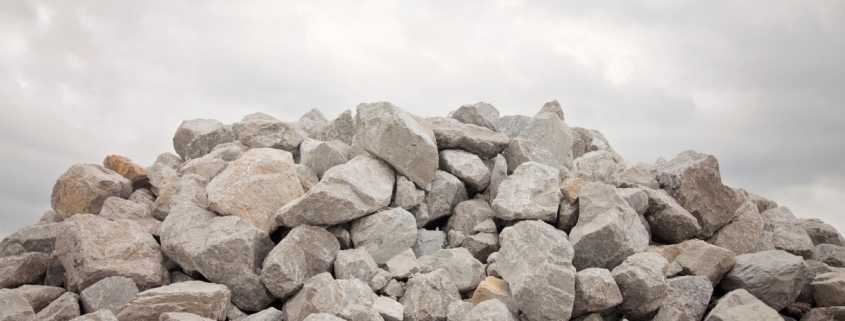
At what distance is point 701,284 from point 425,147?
12.9ft

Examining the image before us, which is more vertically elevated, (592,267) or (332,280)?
(592,267)

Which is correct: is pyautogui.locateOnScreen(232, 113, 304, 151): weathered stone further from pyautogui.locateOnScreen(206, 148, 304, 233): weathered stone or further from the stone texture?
the stone texture

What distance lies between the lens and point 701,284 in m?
8.07

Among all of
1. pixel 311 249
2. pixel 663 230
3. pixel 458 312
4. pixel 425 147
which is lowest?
pixel 458 312

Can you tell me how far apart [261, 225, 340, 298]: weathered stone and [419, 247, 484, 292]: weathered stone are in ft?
3.94

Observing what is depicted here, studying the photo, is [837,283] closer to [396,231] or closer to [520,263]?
[520,263]

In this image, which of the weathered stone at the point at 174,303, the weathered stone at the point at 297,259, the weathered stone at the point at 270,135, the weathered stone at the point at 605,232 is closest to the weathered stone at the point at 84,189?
the weathered stone at the point at 270,135

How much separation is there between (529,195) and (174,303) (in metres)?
4.78

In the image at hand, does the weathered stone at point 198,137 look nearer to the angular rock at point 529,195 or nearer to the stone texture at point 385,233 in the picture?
the stone texture at point 385,233

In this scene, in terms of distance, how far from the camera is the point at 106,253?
27.2 ft

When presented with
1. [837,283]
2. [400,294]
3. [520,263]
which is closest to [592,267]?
[520,263]

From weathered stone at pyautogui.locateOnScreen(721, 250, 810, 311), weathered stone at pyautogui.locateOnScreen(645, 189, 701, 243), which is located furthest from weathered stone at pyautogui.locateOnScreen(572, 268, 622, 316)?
weathered stone at pyautogui.locateOnScreen(645, 189, 701, 243)

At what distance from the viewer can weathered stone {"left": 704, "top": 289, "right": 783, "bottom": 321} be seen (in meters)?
7.29

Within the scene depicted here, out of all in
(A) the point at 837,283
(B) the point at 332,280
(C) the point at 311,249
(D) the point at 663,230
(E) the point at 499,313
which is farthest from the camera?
(D) the point at 663,230
